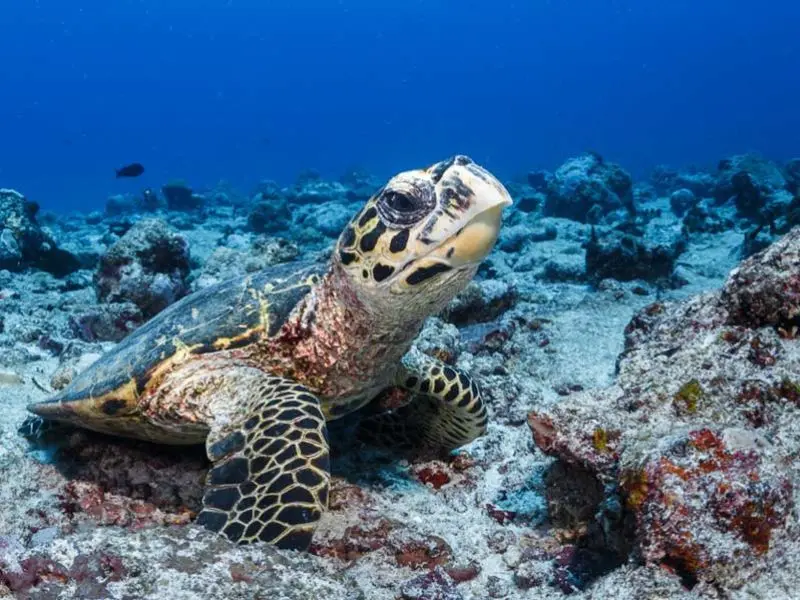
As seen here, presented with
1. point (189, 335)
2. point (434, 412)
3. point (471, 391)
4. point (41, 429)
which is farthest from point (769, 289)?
point (41, 429)

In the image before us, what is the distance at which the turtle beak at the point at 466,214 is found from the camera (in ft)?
7.90

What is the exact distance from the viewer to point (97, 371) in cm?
337

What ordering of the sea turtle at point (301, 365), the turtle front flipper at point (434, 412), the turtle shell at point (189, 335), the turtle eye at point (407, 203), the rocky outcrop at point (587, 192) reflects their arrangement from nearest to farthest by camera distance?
the sea turtle at point (301, 365), the turtle eye at point (407, 203), the turtle shell at point (189, 335), the turtle front flipper at point (434, 412), the rocky outcrop at point (587, 192)

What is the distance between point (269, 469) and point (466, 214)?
128 cm

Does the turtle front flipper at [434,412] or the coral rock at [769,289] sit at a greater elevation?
the coral rock at [769,289]

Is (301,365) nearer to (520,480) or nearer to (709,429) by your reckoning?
(520,480)

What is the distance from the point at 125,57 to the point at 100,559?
16476cm

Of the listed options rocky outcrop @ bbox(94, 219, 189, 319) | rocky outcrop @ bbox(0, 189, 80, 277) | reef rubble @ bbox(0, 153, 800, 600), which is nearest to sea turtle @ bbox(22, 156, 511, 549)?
reef rubble @ bbox(0, 153, 800, 600)

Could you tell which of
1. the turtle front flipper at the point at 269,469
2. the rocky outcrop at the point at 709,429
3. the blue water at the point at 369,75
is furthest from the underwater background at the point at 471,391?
the blue water at the point at 369,75

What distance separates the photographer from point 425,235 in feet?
8.09

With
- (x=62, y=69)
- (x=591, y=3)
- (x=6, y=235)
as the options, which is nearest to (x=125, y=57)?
(x=62, y=69)

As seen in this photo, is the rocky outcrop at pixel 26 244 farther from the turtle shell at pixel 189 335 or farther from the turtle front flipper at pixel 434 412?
the turtle front flipper at pixel 434 412

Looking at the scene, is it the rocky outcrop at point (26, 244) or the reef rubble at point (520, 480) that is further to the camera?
the rocky outcrop at point (26, 244)

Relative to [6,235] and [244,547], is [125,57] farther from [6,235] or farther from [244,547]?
[244,547]
